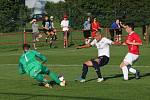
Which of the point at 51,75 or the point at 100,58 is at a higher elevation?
the point at 100,58

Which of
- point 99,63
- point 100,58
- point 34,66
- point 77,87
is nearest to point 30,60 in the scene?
point 34,66

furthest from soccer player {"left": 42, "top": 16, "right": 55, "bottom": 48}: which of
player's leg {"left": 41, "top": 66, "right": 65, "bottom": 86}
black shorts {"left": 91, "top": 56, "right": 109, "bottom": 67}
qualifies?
player's leg {"left": 41, "top": 66, "right": 65, "bottom": 86}

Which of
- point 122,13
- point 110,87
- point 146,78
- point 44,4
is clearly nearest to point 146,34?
point 122,13

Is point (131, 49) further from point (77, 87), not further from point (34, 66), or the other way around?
point (34, 66)

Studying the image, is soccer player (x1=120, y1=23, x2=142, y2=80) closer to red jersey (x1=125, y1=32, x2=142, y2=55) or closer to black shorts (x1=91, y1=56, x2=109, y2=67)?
red jersey (x1=125, y1=32, x2=142, y2=55)

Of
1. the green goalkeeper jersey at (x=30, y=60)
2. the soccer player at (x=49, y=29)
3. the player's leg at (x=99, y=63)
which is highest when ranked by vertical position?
the green goalkeeper jersey at (x=30, y=60)

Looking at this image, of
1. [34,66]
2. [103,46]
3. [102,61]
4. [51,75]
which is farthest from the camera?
[103,46]

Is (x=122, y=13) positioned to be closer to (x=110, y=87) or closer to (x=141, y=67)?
(x=141, y=67)

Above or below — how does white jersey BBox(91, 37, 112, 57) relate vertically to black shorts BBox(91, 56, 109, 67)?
above

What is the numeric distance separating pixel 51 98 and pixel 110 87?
2360 mm

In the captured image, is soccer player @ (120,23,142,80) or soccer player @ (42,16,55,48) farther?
soccer player @ (42,16,55,48)

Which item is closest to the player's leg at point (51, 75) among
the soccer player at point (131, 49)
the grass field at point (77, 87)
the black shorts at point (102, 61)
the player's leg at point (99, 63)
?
the grass field at point (77, 87)

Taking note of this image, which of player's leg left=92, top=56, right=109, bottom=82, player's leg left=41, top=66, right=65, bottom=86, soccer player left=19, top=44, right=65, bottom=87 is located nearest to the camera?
soccer player left=19, top=44, right=65, bottom=87

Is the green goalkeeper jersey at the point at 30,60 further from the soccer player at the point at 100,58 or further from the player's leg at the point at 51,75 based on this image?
the soccer player at the point at 100,58
